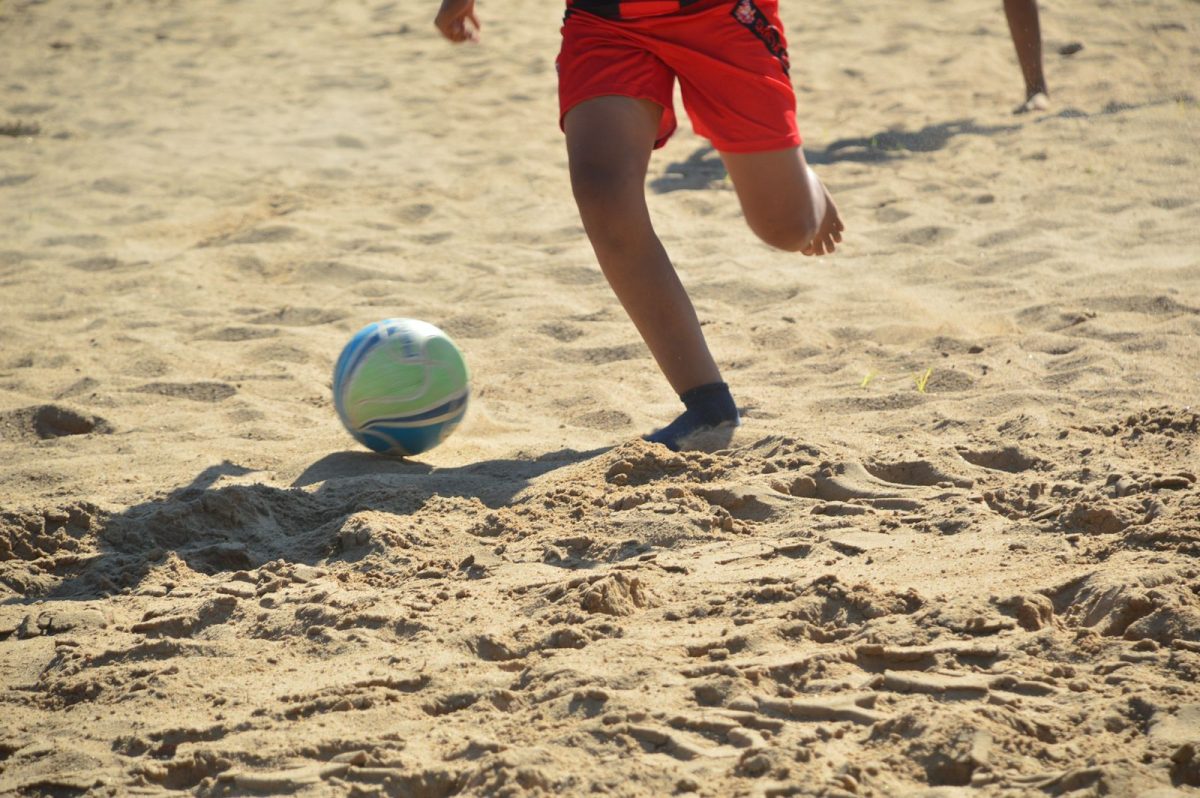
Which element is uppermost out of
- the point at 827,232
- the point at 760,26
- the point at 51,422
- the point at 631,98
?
the point at 760,26

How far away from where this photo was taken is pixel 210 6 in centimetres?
1115

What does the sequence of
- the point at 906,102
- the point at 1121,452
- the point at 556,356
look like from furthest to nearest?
the point at 906,102 < the point at 556,356 < the point at 1121,452

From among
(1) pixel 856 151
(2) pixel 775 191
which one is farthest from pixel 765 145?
Result: (1) pixel 856 151

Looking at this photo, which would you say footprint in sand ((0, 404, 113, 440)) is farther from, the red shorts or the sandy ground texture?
the red shorts

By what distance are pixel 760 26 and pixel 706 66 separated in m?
0.18

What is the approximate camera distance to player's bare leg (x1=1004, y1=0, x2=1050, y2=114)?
6.81m

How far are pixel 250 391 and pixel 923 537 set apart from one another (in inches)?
90.3

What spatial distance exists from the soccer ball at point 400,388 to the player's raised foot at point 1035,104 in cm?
480

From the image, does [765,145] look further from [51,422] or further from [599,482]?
[51,422]

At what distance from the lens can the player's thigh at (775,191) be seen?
3336 mm

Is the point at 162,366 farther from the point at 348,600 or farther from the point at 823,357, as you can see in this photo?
the point at 823,357

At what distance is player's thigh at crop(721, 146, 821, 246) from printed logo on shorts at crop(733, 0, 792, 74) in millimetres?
266

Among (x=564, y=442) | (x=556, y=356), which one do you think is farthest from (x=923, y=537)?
(x=556, y=356)

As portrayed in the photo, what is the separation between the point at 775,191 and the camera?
3.37 meters
